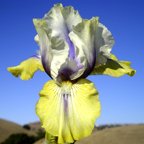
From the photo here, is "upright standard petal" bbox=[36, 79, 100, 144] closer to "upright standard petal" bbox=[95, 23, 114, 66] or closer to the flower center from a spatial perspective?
the flower center

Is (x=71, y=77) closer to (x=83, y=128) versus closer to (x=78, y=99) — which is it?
(x=78, y=99)

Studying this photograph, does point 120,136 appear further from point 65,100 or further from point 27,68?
point 65,100

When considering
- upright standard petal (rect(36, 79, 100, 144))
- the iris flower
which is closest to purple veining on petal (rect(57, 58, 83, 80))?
the iris flower

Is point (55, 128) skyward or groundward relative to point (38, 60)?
groundward

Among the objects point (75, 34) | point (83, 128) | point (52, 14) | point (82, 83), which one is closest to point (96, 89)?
point (82, 83)

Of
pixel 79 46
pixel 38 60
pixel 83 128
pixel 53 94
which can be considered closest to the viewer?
pixel 83 128

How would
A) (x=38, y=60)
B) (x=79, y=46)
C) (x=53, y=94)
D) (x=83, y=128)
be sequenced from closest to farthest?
1. (x=83, y=128)
2. (x=53, y=94)
3. (x=79, y=46)
4. (x=38, y=60)
